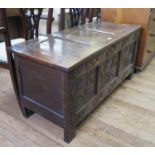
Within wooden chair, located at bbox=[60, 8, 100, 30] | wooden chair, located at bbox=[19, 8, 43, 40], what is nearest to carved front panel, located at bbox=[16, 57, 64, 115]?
wooden chair, located at bbox=[19, 8, 43, 40]

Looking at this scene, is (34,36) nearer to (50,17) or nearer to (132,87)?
(50,17)

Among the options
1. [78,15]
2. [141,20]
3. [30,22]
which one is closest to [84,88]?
[30,22]

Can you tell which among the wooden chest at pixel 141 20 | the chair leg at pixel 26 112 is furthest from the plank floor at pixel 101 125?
the wooden chest at pixel 141 20

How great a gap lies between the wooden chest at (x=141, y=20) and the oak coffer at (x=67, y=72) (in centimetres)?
46

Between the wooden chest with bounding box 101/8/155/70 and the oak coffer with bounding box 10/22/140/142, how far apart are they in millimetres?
456

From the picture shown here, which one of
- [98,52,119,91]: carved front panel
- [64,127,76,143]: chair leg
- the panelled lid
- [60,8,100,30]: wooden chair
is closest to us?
the panelled lid

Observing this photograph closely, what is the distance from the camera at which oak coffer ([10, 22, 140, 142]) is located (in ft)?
3.77

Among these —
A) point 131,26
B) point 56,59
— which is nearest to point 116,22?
point 131,26

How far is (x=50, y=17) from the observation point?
1.65 meters

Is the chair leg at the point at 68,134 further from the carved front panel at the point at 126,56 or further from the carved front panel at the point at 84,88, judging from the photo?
the carved front panel at the point at 126,56

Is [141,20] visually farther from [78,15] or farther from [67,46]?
[67,46]

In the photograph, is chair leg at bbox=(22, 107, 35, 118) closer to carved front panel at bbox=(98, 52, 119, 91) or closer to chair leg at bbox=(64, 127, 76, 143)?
chair leg at bbox=(64, 127, 76, 143)

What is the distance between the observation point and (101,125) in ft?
4.96
